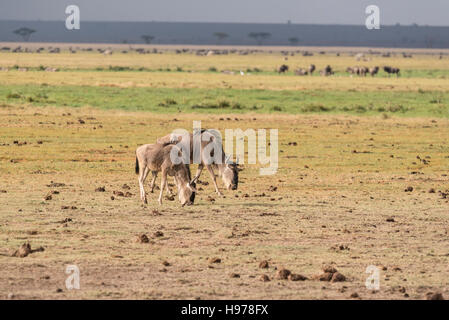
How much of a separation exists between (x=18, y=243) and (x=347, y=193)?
7.19 metres

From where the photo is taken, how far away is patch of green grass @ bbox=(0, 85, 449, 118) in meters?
36.5

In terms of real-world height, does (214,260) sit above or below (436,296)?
above

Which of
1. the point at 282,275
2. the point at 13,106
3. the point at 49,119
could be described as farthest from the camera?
the point at 13,106

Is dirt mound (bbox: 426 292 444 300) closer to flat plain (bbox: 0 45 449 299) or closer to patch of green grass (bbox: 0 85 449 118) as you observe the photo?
flat plain (bbox: 0 45 449 299)

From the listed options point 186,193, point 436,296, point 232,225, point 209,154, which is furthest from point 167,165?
point 436,296

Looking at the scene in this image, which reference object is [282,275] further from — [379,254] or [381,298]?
[379,254]

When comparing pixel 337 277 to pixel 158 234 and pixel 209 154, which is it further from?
pixel 209 154

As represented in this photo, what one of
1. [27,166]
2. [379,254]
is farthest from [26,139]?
[379,254]

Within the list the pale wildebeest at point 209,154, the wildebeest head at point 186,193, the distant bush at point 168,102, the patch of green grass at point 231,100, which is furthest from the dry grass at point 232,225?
the distant bush at point 168,102

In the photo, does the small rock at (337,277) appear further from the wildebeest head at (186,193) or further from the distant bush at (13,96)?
the distant bush at (13,96)

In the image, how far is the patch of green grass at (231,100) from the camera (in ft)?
120

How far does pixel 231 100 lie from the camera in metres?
40.0

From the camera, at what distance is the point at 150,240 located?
1234cm
